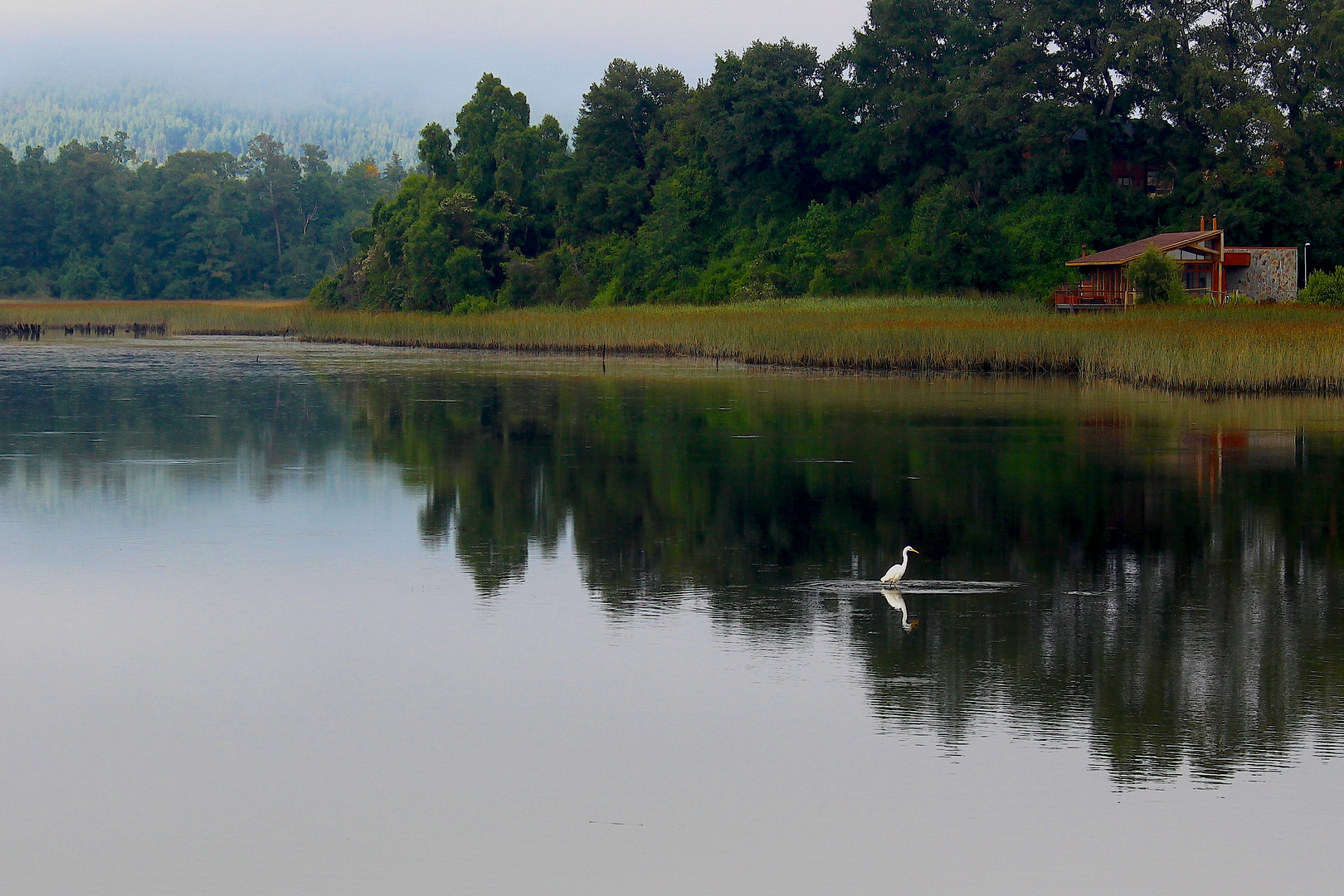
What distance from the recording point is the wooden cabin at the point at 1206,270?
47.0 metres

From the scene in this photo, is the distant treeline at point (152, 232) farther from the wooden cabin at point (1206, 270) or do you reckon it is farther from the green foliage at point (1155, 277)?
the green foliage at point (1155, 277)

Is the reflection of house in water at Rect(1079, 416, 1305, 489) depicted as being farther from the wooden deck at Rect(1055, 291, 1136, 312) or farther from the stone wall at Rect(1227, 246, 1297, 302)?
the stone wall at Rect(1227, 246, 1297, 302)

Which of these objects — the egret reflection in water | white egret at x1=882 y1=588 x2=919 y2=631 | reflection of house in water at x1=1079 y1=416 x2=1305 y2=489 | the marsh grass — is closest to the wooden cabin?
the marsh grass

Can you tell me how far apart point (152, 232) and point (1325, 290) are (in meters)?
80.4

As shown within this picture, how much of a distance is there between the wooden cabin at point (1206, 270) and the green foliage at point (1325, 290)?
512cm

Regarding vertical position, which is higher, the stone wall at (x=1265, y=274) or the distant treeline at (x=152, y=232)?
the distant treeline at (x=152, y=232)

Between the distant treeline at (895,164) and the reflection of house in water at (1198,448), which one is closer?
the reflection of house in water at (1198,448)

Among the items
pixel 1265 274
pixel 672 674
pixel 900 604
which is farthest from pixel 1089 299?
pixel 672 674

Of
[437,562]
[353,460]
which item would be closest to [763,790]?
[437,562]

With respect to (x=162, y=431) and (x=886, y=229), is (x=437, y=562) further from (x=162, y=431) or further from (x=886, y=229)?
(x=886, y=229)

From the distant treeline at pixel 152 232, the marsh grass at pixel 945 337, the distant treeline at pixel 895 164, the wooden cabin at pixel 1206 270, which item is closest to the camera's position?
the marsh grass at pixel 945 337

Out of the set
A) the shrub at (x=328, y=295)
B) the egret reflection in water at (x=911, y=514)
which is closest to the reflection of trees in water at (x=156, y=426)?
the egret reflection in water at (x=911, y=514)

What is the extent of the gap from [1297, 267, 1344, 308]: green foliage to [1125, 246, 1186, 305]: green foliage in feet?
11.0

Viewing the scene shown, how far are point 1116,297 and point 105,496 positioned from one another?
37.9 meters
